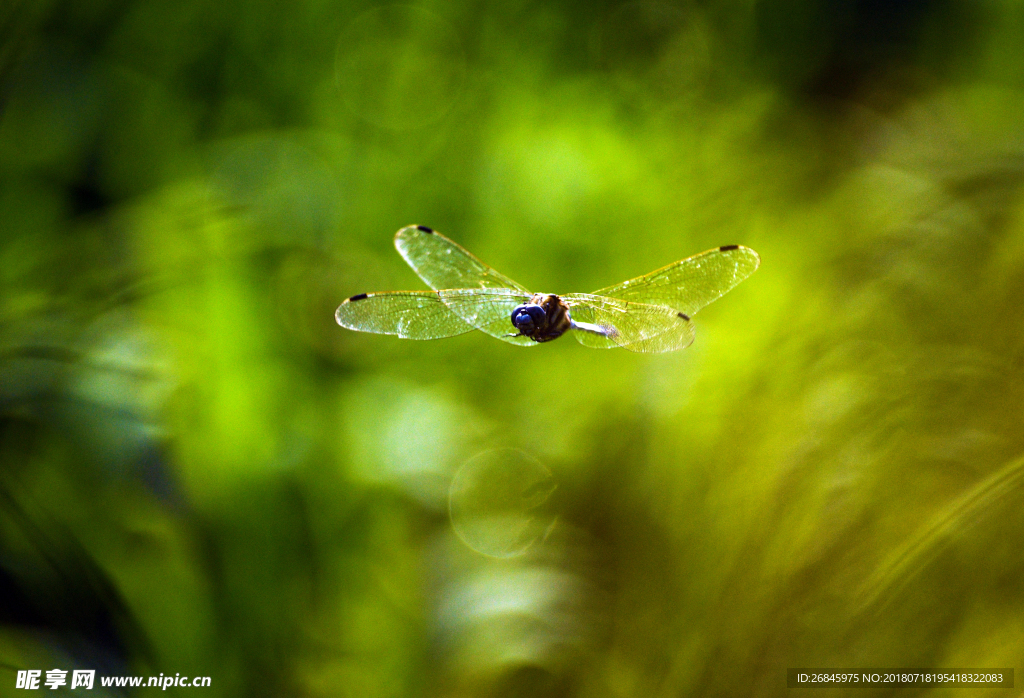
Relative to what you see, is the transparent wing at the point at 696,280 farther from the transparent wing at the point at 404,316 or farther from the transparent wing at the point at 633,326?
the transparent wing at the point at 404,316

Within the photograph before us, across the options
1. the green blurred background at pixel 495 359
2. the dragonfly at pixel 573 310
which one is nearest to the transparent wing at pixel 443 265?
the dragonfly at pixel 573 310

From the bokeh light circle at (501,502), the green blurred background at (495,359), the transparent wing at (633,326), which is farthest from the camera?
the bokeh light circle at (501,502)

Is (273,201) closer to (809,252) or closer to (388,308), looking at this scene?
(388,308)

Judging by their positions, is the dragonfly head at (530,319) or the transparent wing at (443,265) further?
the transparent wing at (443,265)

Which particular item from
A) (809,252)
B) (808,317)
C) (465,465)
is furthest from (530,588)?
(809,252)

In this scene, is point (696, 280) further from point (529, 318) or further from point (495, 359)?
point (495, 359)

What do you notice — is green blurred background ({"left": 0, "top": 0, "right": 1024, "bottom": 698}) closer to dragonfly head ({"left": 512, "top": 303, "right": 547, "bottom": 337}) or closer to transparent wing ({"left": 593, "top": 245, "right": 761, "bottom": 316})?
transparent wing ({"left": 593, "top": 245, "right": 761, "bottom": 316})

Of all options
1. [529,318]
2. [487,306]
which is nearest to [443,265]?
[487,306]

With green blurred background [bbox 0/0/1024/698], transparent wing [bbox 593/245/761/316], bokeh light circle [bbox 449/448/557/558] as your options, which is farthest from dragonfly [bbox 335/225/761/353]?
bokeh light circle [bbox 449/448/557/558]
